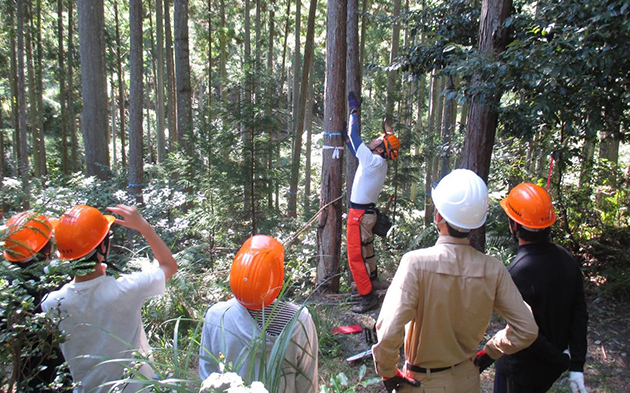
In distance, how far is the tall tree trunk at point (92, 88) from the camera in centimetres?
902

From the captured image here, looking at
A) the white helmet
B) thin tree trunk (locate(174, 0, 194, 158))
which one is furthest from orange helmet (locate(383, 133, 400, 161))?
thin tree trunk (locate(174, 0, 194, 158))

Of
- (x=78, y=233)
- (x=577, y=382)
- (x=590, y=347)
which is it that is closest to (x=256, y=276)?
(x=78, y=233)

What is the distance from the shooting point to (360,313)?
17.5ft

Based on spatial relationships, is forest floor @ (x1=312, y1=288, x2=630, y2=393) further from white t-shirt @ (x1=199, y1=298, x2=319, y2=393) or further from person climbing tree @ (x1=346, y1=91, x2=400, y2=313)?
white t-shirt @ (x1=199, y1=298, x2=319, y2=393)

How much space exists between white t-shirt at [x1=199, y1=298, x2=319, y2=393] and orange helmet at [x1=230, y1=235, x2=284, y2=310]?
0.09 meters

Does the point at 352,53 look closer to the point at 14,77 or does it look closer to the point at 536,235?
the point at 536,235

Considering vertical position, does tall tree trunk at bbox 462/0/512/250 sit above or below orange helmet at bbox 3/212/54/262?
above

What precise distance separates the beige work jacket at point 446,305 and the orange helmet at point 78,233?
1.58 m

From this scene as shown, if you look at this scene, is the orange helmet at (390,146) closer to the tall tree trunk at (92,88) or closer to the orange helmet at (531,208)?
the orange helmet at (531,208)

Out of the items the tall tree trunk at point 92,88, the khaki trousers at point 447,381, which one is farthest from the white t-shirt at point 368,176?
the tall tree trunk at point 92,88

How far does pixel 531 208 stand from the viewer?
2.52m

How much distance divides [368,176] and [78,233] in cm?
370

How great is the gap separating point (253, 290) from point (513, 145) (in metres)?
6.40

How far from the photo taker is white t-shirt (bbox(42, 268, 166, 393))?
1.92 meters
